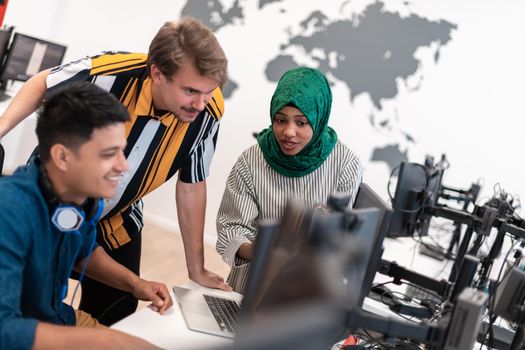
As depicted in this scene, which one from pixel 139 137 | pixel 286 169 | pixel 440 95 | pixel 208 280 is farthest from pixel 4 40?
pixel 440 95

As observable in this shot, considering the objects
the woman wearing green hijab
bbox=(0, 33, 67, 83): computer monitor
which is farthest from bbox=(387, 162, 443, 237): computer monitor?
bbox=(0, 33, 67, 83): computer monitor

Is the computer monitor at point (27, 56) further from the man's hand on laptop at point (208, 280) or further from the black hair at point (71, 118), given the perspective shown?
the black hair at point (71, 118)

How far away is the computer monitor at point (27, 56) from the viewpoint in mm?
3857

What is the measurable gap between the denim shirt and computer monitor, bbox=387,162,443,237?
138cm

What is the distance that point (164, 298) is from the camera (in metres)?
1.53

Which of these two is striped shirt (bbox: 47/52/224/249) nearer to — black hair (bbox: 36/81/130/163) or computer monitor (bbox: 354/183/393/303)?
black hair (bbox: 36/81/130/163)

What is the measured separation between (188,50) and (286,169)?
23.3 inches

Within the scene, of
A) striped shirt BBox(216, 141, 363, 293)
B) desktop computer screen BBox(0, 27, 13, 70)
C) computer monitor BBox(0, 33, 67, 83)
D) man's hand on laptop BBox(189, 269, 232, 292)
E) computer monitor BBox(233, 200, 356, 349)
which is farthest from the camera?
computer monitor BBox(0, 33, 67, 83)

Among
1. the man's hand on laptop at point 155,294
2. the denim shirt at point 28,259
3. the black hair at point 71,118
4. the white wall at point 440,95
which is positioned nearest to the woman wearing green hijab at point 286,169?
the man's hand on laptop at point 155,294

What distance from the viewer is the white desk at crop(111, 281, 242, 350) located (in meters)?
1.35

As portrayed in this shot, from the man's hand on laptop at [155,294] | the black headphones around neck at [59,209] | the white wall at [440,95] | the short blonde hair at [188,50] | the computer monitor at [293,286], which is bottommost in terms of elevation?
the man's hand on laptop at [155,294]

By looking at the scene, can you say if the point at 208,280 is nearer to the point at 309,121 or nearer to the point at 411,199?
the point at 309,121

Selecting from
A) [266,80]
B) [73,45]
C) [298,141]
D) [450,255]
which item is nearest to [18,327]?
[298,141]

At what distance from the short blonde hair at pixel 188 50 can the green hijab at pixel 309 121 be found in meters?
0.39
